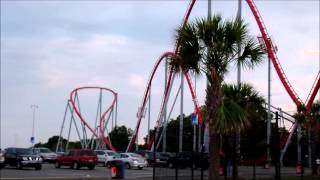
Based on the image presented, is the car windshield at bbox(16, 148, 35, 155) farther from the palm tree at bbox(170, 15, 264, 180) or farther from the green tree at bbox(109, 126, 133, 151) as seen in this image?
the green tree at bbox(109, 126, 133, 151)

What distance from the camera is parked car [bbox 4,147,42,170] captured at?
41.1 metres

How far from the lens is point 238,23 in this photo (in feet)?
58.3

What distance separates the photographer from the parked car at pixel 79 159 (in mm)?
45250

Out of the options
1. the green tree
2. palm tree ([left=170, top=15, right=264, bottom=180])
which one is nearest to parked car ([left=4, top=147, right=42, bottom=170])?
palm tree ([left=170, top=15, right=264, bottom=180])

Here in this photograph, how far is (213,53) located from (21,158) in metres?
26.9

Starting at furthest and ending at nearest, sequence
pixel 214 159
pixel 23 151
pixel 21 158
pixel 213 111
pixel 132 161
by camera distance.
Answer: pixel 132 161
pixel 23 151
pixel 21 158
pixel 214 159
pixel 213 111

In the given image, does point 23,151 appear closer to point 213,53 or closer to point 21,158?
point 21,158

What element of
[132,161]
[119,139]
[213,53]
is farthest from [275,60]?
[119,139]

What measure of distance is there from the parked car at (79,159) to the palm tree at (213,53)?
28.3m

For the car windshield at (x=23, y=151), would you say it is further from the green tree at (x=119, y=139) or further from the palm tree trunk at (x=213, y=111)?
the green tree at (x=119, y=139)

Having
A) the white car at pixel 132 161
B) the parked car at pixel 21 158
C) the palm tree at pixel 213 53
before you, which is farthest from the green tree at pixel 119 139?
the palm tree at pixel 213 53

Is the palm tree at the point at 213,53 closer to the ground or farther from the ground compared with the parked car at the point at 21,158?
farther from the ground

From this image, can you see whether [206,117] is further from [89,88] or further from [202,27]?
[89,88]

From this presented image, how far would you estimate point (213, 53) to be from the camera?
1794cm
